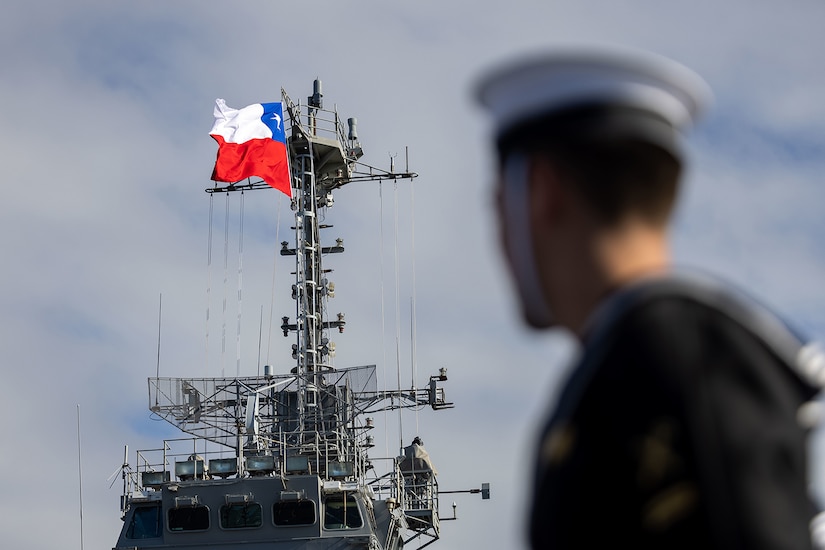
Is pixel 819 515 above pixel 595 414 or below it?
below

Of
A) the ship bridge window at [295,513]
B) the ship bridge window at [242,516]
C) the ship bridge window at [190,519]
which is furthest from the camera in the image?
the ship bridge window at [190,519]

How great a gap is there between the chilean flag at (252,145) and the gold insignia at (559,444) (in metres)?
29.4

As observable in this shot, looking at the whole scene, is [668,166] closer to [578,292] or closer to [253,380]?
[578,292]

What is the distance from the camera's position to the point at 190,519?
23.8 m

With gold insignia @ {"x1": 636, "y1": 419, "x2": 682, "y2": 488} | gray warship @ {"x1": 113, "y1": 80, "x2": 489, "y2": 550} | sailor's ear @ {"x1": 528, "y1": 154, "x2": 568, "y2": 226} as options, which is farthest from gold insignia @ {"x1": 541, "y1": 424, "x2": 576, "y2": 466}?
gray warship @ {"x1": 113, "y1": 80, "x2": 489, "y2": 550}

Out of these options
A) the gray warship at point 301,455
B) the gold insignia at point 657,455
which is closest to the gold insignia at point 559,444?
the gold insignia at point 657,455

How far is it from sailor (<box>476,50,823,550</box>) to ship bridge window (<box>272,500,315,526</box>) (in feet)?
72.9

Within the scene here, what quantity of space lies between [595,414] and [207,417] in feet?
88.3

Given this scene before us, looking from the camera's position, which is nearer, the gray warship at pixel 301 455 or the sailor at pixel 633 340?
the sailor at pixel 633 340

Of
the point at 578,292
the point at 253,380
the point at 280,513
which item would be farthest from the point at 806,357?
the point at 253,380

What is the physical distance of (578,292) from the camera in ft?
5.91

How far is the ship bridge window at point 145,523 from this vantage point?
79.5 ft

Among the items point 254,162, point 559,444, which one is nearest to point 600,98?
point 559,444

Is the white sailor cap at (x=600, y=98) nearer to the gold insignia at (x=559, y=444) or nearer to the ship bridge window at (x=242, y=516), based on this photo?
the gold insignia at (x=559, y=444)
